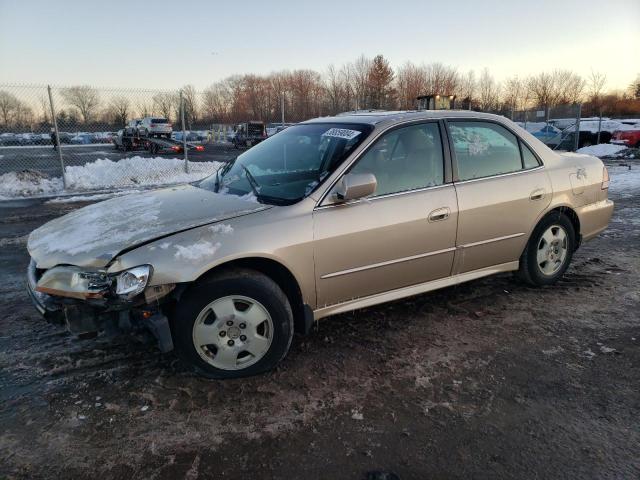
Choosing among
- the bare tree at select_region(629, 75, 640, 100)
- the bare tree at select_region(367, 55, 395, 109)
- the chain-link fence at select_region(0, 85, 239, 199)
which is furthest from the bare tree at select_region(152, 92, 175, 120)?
the bare tree at select_region(629, 75, 640, 100)

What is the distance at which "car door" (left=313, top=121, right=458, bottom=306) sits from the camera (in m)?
3.10

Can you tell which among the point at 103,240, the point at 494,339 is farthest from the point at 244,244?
the point at 494,339

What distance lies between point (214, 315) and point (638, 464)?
235cm

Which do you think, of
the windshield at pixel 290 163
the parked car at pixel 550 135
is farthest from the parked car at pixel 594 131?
the windshield at pixel 290 163

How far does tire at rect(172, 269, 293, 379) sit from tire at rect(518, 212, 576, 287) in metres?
2.50

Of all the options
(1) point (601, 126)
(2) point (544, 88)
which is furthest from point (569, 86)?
(1) point (601, 126)

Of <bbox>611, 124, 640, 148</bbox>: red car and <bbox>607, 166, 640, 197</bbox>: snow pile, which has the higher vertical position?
<bbox>611, 124, 640, 148</bbox>: red car

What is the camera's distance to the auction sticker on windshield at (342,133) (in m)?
3.45

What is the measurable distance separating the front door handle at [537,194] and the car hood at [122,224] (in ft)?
8.02

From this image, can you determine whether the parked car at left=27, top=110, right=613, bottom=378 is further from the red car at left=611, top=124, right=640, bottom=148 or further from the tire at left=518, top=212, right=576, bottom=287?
the red car at left=611, top=124, right=640, bottom=148

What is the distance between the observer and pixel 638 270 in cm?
489

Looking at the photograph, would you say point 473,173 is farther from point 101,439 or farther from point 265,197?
point 101,439

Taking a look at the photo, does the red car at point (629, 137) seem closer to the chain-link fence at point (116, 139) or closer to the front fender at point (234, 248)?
the chain-link fence at point (116, 139)

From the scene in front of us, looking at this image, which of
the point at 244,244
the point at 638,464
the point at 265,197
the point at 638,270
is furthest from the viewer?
the point at 638,270
